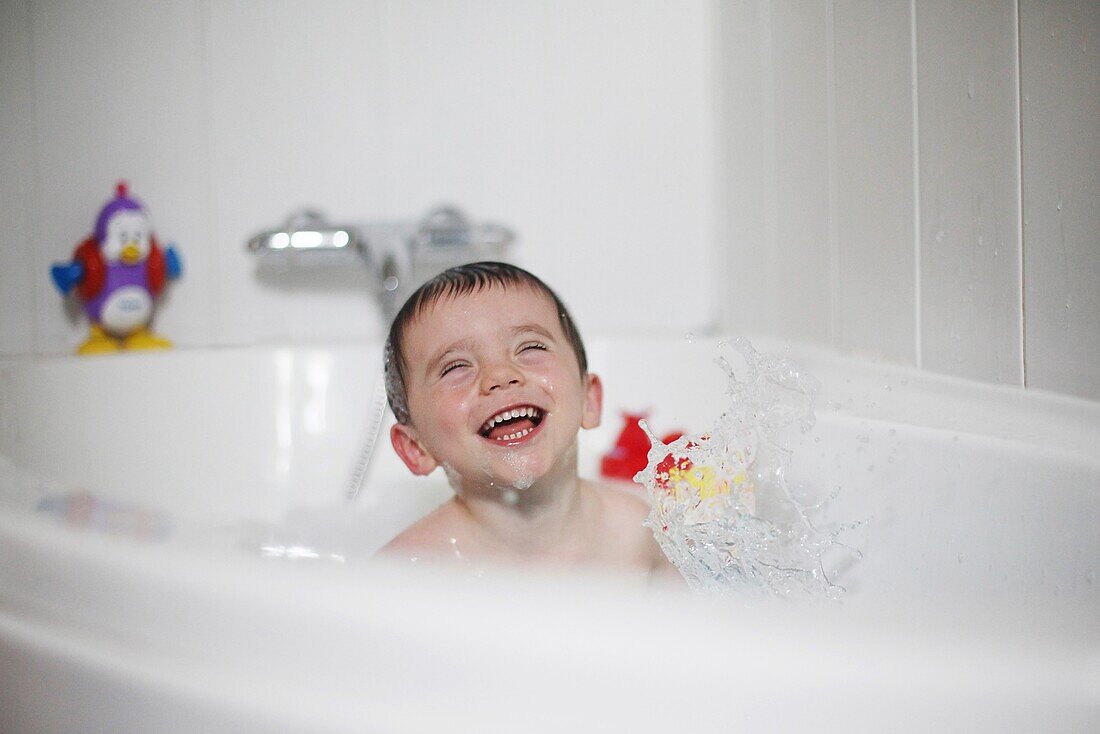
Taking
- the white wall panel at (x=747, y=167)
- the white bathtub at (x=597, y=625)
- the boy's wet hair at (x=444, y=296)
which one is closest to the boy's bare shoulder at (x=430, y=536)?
the boy's wet hair at (x=444, y=296)

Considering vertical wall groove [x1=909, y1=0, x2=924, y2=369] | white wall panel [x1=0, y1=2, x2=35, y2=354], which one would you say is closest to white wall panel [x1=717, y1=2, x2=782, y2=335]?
vertical wall groove [x1=909, y1=0, x2=924, y2=369]

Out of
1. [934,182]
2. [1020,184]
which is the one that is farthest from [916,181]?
[1020,184]

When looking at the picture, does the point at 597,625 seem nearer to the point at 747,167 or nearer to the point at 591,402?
the point at 591,402

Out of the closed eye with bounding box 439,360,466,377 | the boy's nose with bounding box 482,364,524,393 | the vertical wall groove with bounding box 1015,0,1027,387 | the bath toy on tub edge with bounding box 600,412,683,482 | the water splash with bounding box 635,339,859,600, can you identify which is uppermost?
the vertical wall groove with bounding box 1015,0,1027,387

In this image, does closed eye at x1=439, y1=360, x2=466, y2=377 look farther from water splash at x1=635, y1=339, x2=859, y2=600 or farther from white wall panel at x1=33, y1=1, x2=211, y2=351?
white wall panel at x1=33, y1=1, x2=211, y2=351

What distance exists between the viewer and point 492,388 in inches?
33.3

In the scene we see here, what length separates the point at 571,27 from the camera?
182 cm

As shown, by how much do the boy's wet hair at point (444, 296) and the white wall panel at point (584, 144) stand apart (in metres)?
0.89

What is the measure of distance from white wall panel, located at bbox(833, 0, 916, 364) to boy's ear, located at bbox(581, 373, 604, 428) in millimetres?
332

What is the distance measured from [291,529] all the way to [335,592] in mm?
1141

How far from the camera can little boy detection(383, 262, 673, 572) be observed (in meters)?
0.86

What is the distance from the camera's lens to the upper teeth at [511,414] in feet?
2.80

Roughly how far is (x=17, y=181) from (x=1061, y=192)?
6.24 feet

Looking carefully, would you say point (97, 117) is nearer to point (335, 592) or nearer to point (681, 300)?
point (681, 300)
